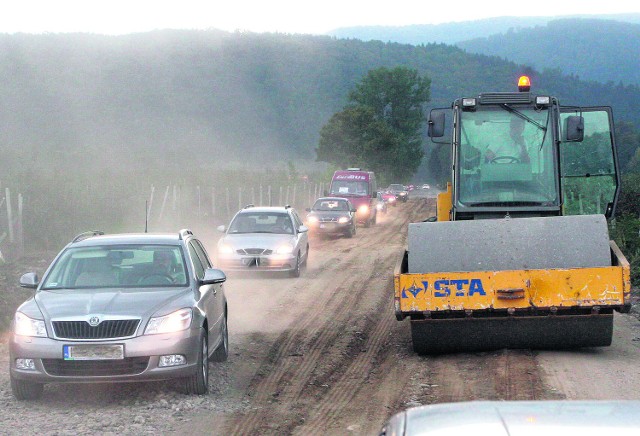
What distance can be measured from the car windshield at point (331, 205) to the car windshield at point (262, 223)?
13578mm

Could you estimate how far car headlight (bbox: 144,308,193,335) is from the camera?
903 cm

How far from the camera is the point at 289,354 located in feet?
39.4

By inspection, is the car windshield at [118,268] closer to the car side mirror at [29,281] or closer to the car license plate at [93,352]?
the car side mirror at [29,281]

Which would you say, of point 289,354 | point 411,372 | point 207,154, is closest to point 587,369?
point 411,372

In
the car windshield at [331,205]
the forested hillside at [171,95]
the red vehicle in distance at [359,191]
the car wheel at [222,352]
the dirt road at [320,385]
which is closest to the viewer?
the dirt road at [320,385]

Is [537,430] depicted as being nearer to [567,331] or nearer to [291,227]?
[567,331]

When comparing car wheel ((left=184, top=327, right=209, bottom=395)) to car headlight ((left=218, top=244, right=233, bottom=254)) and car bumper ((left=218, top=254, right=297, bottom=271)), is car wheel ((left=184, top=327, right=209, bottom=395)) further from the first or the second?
car headlight ((left=218, top=244, right=233, bottom=254))

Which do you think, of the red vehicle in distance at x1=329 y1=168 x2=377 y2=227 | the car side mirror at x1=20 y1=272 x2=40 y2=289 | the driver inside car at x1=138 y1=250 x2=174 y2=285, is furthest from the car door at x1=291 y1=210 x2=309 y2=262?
the red vehicle in distance at x1=329 y1=168 x2=377 y2=227

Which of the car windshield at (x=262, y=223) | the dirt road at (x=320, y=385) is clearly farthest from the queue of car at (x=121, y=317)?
the car windshield at (x=262, y=223)

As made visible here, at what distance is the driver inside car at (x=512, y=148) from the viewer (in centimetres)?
1264

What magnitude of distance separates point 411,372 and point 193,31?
184 m

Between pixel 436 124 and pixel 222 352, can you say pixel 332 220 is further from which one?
pixel 222 352

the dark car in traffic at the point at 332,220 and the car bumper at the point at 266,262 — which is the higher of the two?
the car bumper at the point at 266,262

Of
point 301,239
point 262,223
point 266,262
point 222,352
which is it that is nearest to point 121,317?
point 222,352
